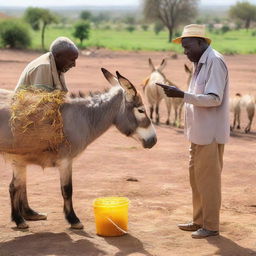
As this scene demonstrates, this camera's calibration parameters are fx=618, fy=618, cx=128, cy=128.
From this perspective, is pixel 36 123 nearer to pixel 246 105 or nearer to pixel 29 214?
pixel 29 214

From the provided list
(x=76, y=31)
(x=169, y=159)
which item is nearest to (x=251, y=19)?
(x=76, y=31)

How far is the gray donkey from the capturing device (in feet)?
21.0

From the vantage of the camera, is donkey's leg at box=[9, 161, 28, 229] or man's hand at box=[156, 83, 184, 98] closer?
man's hand at box=[156, 83, 184, 98]

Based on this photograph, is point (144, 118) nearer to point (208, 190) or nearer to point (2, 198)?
point (208, 190)

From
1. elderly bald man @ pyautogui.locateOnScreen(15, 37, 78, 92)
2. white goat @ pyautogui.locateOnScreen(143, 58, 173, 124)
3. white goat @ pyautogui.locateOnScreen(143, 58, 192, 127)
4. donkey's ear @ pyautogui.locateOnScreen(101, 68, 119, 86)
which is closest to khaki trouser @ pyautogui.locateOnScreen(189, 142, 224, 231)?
donkey's ear @ pyautogui.locateOnScreen(101, 68, 119, 86)

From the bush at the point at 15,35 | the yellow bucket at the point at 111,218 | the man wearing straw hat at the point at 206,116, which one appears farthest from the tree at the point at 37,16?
the man wearing straw hat at the point at 206,116

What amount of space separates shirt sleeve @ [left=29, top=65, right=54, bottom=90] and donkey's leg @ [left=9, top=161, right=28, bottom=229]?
2.91 feet

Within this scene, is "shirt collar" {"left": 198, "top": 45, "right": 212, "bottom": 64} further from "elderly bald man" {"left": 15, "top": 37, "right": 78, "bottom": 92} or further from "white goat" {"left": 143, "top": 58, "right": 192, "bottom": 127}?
"white goat" {"left": 143, "top": 58, "right": 192, "bottom": 127}

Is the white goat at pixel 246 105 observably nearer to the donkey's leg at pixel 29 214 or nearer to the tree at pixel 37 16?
the donkey's leg at pixel 29 214

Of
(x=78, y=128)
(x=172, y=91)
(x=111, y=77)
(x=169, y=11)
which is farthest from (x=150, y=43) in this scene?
(x=172, y=91)

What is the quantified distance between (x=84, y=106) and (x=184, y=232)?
1714 mm

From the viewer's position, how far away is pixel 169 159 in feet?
35.3

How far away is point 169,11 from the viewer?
7044 centimetres

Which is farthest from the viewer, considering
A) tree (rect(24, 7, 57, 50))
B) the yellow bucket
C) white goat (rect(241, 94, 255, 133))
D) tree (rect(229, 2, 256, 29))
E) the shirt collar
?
tree (rect(229, 2, 256, 29))
